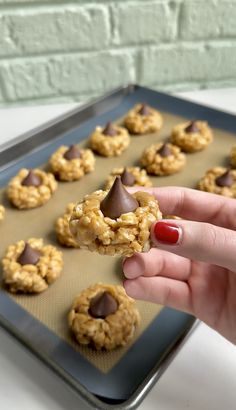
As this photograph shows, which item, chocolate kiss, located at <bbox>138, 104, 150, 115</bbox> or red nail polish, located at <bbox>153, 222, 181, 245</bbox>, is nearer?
red nail polish, located at <bbox>153, 222, 181, 245</bbox>

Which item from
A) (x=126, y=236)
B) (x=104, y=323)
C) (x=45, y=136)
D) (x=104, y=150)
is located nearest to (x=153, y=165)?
(x=104, y=150)

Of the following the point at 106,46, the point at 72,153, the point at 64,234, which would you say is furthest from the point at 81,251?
the point at 106,46

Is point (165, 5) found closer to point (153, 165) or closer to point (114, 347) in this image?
point (153, 165)

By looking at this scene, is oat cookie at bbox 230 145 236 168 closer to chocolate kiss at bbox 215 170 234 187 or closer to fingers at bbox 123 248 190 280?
chocolate kiss at bbox 215 170 234 187

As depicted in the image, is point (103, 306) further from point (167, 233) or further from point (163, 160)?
point (163, 160)

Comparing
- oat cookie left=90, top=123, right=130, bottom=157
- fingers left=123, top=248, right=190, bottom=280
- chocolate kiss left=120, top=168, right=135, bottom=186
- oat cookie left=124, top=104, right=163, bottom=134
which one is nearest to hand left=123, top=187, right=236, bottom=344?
fingers left=123, top=248, right=190, bottom=280

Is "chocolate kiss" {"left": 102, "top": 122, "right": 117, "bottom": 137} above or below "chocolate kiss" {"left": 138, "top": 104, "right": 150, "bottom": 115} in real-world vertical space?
below
